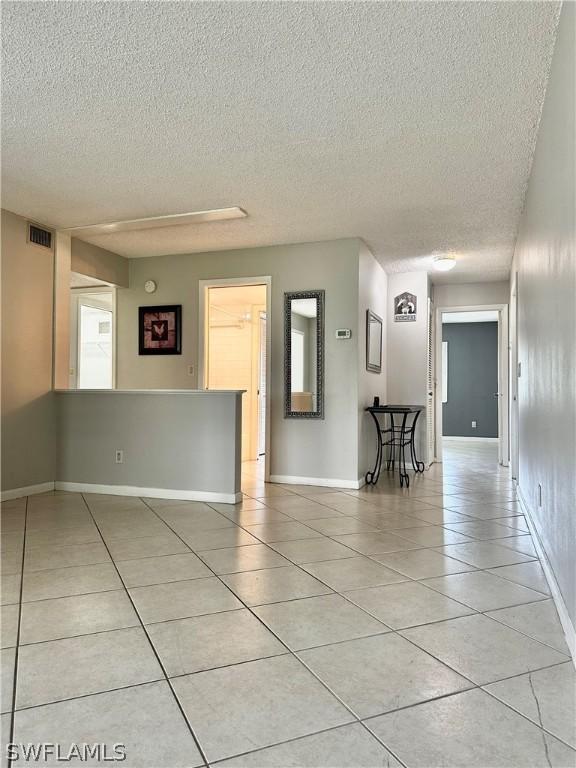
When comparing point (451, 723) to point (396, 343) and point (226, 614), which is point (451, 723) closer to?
point (226, 614)

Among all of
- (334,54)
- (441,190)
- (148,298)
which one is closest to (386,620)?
(334,54)

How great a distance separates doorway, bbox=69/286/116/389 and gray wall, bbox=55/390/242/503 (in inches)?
86.7

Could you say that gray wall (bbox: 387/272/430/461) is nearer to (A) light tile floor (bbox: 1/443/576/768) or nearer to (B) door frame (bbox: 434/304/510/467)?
(B) door frame (bbox: 434/304/510/467)

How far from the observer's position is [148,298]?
6199 mm

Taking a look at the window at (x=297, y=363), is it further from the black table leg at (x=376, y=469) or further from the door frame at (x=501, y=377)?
the door frame at (x=501, y=377)

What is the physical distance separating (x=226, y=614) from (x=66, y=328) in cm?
382

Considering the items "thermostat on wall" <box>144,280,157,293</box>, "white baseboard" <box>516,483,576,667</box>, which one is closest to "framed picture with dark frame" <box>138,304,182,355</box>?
"thermostat on wall" <box>144,280,157,293</box>

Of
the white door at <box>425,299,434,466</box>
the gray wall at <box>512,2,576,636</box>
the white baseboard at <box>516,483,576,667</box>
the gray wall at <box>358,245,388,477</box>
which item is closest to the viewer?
the white baseboard at <box>516,483,576,667</box>

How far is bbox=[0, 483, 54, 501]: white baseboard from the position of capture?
4543 millimetres

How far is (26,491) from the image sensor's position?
478 centimetres

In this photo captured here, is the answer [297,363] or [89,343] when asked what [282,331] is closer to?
[297,363]

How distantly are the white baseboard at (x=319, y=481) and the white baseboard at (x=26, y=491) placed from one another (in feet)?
7.00

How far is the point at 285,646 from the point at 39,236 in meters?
4.37

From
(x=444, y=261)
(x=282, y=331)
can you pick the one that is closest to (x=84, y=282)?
(x=282, y=331)
